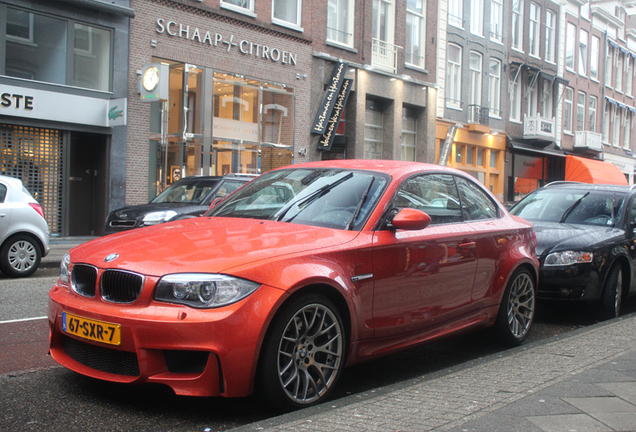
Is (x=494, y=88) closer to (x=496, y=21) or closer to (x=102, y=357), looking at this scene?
(x=496, y=21)

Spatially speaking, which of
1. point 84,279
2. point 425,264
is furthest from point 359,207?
point 84,279

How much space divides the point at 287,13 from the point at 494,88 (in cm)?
1467

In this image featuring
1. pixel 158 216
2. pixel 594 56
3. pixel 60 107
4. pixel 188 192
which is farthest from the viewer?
pixel 594 56

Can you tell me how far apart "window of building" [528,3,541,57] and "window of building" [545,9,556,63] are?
0.89 m

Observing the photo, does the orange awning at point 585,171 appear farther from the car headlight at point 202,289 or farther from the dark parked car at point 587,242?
the car headlight at point 202,289

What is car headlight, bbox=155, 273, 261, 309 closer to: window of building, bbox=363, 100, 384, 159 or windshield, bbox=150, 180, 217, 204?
windshield, bbox=150, 180, 217, 204

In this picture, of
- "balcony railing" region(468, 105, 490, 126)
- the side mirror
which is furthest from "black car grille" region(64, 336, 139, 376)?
"balcony railing" region(468, 105, 490, 126)

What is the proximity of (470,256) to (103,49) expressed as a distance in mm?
15439

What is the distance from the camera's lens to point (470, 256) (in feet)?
16.6

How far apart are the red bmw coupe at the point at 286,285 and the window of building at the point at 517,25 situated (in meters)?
32.2

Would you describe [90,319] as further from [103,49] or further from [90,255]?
[103,49]

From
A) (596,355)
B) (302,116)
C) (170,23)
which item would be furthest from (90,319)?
(302,116)

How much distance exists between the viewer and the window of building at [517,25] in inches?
1359

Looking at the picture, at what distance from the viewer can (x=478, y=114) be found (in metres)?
31.6
